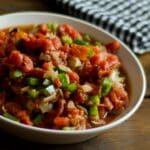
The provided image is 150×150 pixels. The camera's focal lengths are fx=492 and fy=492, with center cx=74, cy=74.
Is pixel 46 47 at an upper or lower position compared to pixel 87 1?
lower

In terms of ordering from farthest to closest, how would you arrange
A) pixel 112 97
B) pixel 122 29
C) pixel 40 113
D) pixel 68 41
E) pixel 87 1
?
1. pixel 87 1
2. pixel 122 29
3. pixel 68 41
4. pixel 112 97
5. pixel 40 113

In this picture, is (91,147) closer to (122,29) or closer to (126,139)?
(126,139)

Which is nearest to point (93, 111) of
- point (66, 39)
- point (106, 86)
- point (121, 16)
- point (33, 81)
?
point (106, 86)

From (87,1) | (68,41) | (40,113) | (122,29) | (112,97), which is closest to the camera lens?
(40,113)

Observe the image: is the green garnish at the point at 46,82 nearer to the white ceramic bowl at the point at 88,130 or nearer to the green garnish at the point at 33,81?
the green garnish at the point at 33,81

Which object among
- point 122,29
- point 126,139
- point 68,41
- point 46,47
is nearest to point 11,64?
point 46,47

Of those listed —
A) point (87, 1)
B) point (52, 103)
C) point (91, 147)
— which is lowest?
point (91, 147)

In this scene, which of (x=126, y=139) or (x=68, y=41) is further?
(x=68, y=41)
